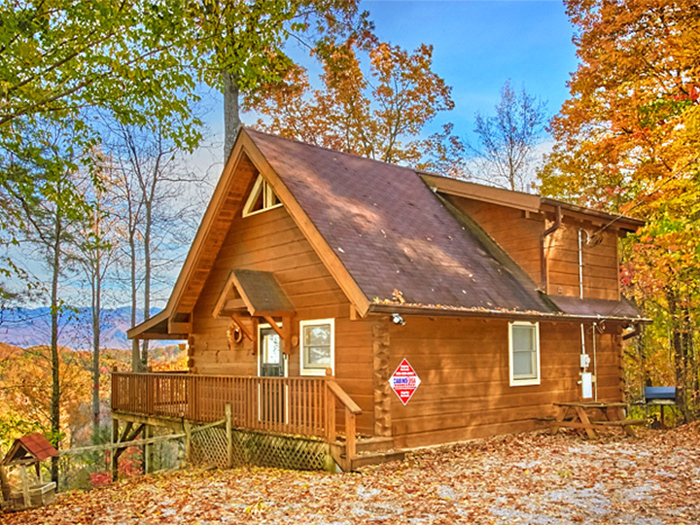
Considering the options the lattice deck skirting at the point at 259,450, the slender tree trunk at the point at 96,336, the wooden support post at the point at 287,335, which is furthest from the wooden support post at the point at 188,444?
the slender tree trunk at the point at 96,336

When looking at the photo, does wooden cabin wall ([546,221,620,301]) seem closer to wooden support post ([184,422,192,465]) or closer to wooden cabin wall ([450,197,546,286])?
wooden cabin wall ([450,197,546,286])

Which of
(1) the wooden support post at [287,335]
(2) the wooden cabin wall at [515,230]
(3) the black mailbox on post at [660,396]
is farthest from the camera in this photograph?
(3) the black mailbox on post at [660,396]

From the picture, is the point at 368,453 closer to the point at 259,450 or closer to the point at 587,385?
the point at 259,450

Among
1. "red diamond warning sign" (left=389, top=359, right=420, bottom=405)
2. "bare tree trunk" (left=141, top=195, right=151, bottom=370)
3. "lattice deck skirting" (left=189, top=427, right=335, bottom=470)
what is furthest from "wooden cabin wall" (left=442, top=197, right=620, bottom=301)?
"bare tree trunk" (left=141, top=195, right=151, bottom=370)

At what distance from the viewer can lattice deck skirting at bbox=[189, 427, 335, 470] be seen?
1163 centimetres

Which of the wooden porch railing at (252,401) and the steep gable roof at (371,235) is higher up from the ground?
the steep gable roof at (371,235)

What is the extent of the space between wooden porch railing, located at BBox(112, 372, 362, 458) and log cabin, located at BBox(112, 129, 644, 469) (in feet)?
0.12

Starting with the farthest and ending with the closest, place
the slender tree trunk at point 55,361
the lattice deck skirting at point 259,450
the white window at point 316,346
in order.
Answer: the slender tree trunk at point 55,361, the white window at point 316,346, the lattice deck skirting at point 259,450

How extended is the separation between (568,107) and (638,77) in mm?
6010

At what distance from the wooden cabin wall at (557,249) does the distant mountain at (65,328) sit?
35.0ft

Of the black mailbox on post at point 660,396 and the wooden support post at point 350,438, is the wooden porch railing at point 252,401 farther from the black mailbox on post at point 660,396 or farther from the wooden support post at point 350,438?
the black mailbox on post at point 660,396

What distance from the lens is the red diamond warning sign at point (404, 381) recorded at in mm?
12258

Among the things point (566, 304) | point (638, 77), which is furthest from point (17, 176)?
point (638, 77)

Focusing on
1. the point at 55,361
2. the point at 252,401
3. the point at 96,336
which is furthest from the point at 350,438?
the point at 96,336
